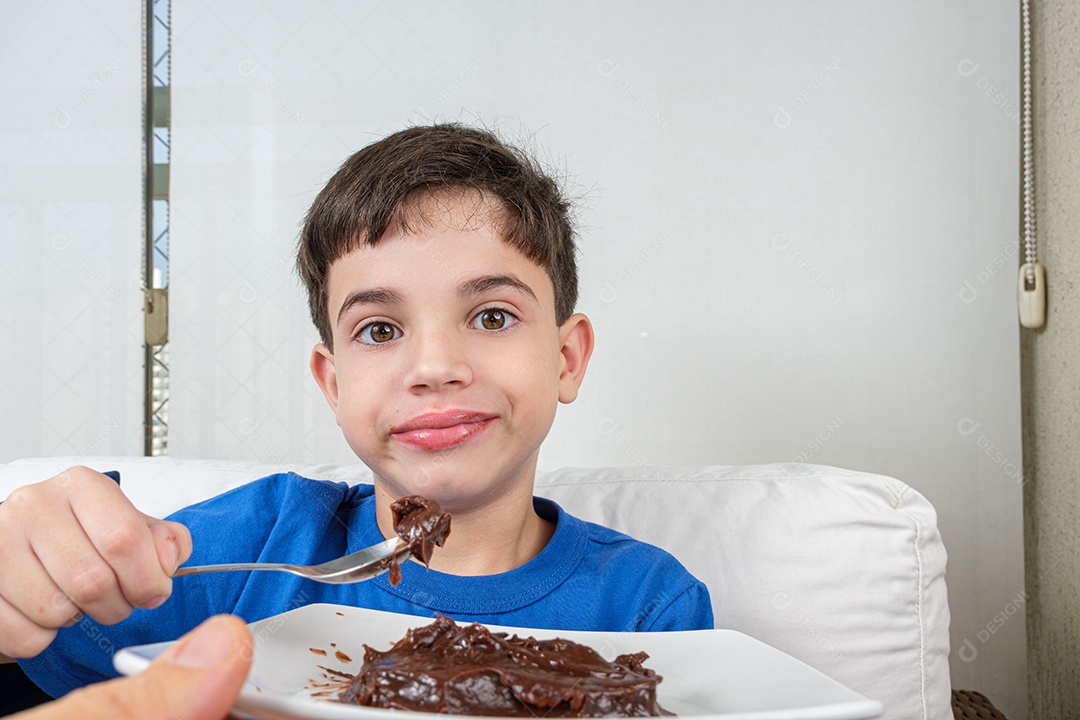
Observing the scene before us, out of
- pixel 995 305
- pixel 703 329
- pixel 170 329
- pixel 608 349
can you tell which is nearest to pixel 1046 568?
pixel 995 305

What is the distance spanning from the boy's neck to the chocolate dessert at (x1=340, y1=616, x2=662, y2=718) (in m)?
0.52

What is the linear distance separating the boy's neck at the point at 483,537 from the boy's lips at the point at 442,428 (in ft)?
0.52

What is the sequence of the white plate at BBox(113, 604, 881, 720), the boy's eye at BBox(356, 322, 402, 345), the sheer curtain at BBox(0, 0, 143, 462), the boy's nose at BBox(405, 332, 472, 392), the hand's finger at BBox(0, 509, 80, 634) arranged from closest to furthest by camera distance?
the white plate at BBox(113, 604, 881, 720)
the hand's finger at BBox(0, 509, 80, 634)
the boy's nose at BBox(405, 332, 472, 392)
the boy's eye at BBox(356, 322, 402, 345)
the sheer curtain at BBox(0, 0, 143, 462)

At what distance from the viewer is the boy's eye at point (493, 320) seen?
1179 millimetres

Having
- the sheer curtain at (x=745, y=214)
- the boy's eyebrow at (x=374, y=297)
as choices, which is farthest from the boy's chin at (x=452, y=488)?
the sheer curtain at (x=745, y=214)

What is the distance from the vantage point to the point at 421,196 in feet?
4.05

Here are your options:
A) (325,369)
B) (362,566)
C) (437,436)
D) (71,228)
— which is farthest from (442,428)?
(71,228)

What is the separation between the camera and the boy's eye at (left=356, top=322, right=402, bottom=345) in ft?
3.85

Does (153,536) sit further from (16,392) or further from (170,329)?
(16,392)

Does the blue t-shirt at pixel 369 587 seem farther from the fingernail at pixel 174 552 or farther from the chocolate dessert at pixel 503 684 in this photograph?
the chocolate dessert at pixel 503 684

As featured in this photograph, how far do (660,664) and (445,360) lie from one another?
454 millimetres

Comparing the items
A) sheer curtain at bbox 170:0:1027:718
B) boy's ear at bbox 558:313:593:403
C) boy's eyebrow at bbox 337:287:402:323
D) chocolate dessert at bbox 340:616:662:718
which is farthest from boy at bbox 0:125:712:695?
sheer curtain at bbox 170:0:1027:718

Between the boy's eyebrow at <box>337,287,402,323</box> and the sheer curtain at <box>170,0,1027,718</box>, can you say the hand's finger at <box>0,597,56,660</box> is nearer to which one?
the boy's eyebrow at <box>337,287,402,323</box>

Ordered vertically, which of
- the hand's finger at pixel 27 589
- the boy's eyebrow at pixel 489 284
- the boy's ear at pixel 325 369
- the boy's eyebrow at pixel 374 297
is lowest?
the hand's finger at pixel 27 589
